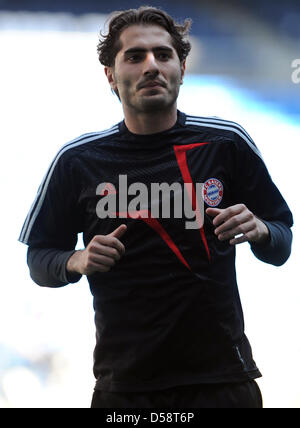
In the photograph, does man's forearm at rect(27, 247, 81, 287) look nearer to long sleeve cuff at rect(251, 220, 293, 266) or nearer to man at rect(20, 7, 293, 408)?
man at rect(20, 7, 293, 408)

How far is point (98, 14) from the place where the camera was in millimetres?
3572

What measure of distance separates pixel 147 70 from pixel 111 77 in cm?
29

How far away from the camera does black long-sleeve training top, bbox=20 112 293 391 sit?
134cm

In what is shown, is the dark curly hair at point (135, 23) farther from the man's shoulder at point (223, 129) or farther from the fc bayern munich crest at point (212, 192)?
the fc bayern munich crest at point (212, 192)

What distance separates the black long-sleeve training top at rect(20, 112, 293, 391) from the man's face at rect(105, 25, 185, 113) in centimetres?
10

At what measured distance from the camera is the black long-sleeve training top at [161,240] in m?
1.34

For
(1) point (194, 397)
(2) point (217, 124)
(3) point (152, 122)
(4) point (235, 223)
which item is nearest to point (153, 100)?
(3) point (152, 122)

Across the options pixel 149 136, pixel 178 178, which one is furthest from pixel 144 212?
pixel 149 136

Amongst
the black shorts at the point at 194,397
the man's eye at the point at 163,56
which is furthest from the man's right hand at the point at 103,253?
the man's eye at the point at 163,56

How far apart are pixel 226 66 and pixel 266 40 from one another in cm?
35

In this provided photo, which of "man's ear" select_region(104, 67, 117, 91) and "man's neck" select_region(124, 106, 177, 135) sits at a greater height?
"man's ear" select_region(104, 67, 117, 91)

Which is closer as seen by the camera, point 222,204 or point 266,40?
point 222,204

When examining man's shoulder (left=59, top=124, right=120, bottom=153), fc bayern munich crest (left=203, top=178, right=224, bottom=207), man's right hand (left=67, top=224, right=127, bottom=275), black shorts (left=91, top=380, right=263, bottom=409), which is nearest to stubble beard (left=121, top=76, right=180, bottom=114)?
man's shoulder (left=59, top=124, right=120, bottom=153)
